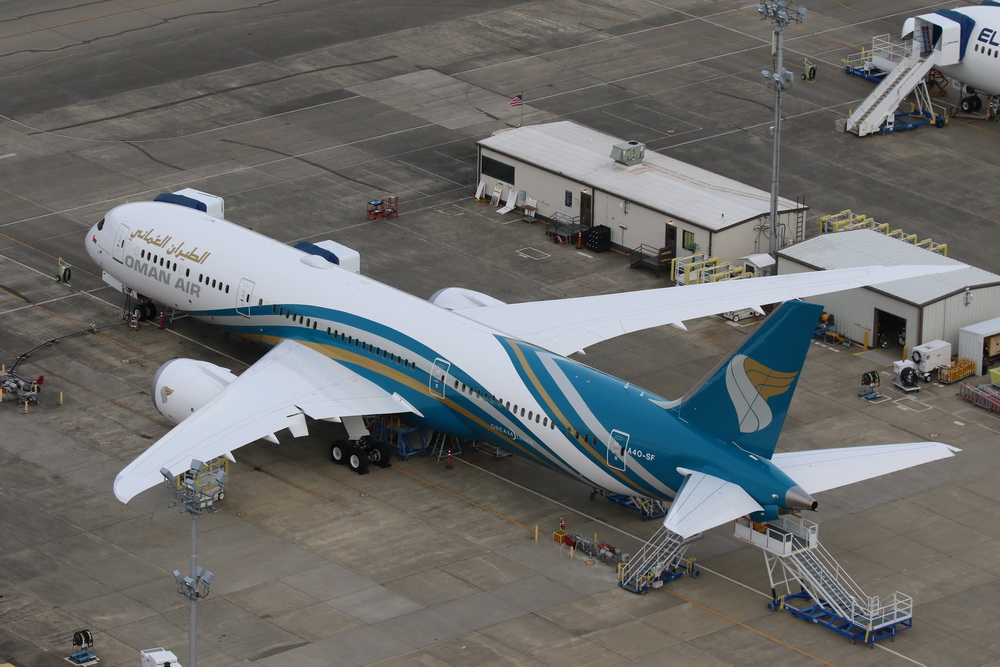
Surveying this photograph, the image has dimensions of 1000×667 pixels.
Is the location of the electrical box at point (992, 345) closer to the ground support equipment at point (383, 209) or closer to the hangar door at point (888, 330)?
the hangar door at point (888, 330)

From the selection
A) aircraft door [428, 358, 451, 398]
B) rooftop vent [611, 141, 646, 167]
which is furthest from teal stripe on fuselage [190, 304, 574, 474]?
rooftop vent [611, 141, 646, 167]

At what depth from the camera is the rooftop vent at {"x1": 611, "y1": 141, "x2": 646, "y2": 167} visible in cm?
8444

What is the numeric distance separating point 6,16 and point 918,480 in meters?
68.4

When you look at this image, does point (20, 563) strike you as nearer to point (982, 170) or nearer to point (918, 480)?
point (918, 480)

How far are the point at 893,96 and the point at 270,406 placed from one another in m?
46.6

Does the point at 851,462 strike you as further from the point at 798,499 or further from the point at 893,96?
the point at 893,96

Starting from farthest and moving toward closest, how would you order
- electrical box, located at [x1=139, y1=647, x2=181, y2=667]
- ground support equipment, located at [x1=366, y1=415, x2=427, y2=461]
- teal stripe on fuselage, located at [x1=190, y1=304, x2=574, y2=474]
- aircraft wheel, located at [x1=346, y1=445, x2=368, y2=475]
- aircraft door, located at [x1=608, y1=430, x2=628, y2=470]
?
1. ground support equipment, located at [x1=366, y1=415, x2=427, y2=461]
2. aircraft wheel, located at [x1=346, y1=445, x2=368, y2=475]
3. teal stripe on fuselage, located at [x1=190, y1=304, x2=574, y2=474]
4. aircraft door, located at [x1=608, y1=430, x2=628, y2=470]
5. electrical box, located at [x1=139, y1=647, x2=181, y2=667]

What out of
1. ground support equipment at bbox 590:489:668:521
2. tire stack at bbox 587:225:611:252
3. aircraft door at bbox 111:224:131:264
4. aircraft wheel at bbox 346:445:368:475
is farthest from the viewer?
tire stack at bbox 587:225:611:252

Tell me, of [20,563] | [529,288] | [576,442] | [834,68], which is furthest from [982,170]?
[20,563]

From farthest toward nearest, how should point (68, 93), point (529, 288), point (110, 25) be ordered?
point (110, 25) → point (68, 93) → point (529, 288)

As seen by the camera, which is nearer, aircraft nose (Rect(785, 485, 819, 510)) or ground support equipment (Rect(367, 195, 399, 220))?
aircraft nose (Rect(785, 485, 819, 510))

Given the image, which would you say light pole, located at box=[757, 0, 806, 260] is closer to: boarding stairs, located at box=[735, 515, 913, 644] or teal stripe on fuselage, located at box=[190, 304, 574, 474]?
teal stripe on fuselage, located at box=[190, 304, 574, 474]

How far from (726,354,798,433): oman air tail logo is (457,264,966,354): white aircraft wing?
10844 mm

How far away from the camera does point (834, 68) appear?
104625 millimetres
